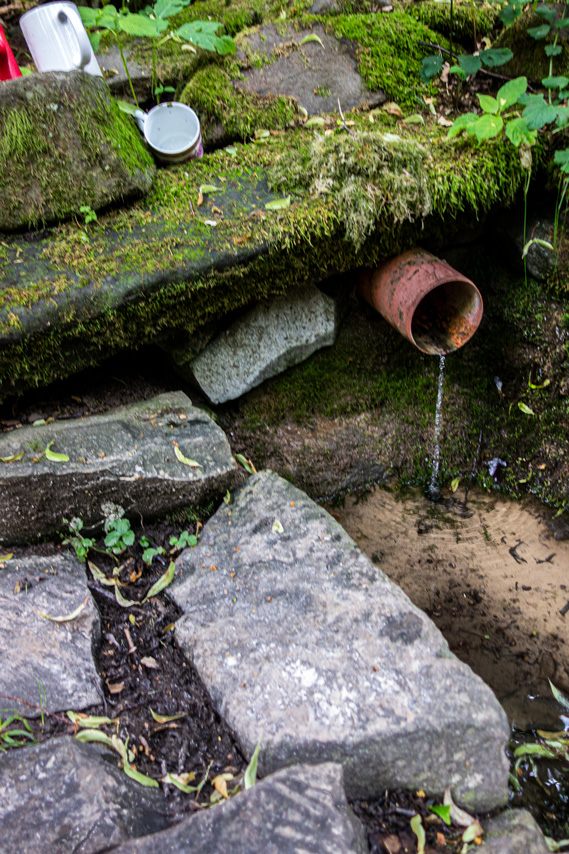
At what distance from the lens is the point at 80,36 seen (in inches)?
124

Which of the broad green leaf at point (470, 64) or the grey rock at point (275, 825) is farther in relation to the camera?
the broad green leaf at point (470, 64)

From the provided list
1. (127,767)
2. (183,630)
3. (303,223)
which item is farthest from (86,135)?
(127,767)

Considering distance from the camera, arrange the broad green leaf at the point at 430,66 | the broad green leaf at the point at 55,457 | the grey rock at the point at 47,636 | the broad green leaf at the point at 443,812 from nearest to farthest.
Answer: the broad green leaf at the point at 443,812, the grey rock at the point at 47,636, the broad green leaf at the point at 55,457, the broad green leaf at the point at 430,66

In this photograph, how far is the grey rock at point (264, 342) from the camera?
336cm

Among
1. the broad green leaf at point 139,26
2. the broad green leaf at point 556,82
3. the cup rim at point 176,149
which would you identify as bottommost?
the broad green leaf at point 556,82

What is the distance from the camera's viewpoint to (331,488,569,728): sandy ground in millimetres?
2771

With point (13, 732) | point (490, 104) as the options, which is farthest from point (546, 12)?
point (13, 732)

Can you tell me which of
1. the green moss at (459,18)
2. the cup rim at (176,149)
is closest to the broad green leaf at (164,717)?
the cup rim at (176,149)

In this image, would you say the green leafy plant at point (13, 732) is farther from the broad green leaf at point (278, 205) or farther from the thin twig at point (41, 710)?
the broad green leaf at point (278, 205)

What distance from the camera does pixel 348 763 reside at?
1871 millimetres

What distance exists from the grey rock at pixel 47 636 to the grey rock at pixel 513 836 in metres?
1.40

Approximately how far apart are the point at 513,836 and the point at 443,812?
0.70 feet

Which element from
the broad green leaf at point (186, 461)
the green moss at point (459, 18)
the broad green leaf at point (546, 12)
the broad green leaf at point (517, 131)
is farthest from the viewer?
the green moss at point (459, 18)

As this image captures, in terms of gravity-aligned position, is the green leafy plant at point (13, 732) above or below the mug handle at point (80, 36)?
below
